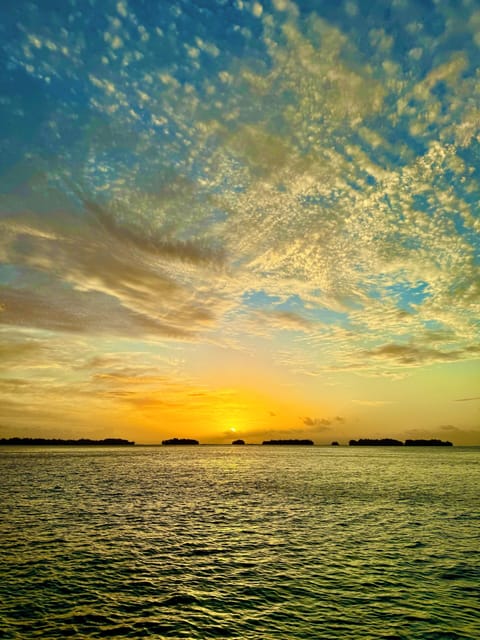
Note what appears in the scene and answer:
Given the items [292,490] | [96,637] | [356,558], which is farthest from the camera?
[292,490]

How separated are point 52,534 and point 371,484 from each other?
59561mm

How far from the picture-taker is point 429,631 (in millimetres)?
18766

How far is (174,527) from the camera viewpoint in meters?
40.3

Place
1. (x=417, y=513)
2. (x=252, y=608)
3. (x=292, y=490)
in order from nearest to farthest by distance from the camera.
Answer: (x=252, y=608)
(x=417, y=513)
(x=292, y=490)

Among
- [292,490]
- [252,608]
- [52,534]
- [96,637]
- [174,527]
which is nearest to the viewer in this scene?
[96,637]

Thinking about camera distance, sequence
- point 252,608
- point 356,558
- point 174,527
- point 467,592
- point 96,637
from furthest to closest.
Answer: point 174,527 → point 356,558 → point 467,592 → point 252,608 → point 96,637

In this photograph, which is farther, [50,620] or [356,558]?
[356,558]

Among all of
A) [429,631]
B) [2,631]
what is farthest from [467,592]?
[2,631]

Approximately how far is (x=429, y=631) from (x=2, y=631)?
1867 cm

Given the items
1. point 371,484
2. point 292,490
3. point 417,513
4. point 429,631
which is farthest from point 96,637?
point 371,484

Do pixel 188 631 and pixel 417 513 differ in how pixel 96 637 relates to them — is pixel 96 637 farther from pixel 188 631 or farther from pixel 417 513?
pixel 417 513

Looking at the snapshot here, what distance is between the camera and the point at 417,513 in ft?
156

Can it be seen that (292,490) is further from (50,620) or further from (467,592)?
(50,620)

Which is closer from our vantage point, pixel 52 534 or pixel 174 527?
pixel 52 534
